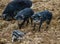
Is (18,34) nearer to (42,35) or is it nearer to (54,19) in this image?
(42,35)

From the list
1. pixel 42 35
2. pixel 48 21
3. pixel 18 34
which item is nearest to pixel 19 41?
pixel 18 34

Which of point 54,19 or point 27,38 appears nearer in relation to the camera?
point 27,38

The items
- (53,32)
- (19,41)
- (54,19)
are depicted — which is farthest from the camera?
(54,19)

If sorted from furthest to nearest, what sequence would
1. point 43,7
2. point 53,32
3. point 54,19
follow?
point 43,7, point 54,19, point 53,32

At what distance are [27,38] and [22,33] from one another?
28cm

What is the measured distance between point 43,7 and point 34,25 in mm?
1936

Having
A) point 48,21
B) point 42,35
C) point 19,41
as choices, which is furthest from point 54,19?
point 19,41

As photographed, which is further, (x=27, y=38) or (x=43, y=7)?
(x=43, y=7)

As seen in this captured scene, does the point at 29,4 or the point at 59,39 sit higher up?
the point at 29,4

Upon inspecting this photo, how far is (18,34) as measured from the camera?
723 centimetres

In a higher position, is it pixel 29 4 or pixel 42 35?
pixel 29 4

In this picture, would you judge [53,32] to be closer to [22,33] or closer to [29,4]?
[22,33]

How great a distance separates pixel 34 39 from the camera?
7207mm

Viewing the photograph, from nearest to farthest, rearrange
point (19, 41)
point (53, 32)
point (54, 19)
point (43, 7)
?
1. point (19, 41)
2. point (53, 32)
3. point (54, 19)
4. point (43, 7)
